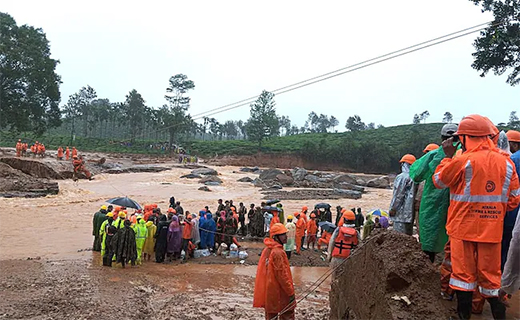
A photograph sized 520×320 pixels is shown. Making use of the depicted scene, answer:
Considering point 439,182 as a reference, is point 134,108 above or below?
above

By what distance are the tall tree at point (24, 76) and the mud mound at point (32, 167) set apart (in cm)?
896

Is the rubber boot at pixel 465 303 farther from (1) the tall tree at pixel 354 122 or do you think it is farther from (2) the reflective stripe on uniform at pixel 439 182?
(1) the tall tree at pixel 354 122

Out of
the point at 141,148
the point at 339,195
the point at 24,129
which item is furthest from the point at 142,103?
the point at 339,195

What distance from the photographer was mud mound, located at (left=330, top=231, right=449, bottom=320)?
294 centimetres

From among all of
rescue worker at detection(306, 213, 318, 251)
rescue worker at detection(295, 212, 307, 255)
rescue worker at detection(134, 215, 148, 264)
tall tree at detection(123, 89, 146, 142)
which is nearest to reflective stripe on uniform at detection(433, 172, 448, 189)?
rescue worker at detection(134, 215, 148, 264)

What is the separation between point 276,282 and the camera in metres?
4.74

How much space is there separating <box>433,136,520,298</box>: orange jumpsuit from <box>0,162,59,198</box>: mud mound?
2474 cm

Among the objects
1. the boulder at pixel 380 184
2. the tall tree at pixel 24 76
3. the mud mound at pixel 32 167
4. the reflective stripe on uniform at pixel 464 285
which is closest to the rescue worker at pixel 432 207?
the reflective stripe on uniform at pixel 464 285

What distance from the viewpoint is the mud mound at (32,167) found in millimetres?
28391

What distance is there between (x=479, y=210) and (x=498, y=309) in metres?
0.78

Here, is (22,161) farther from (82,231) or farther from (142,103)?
(142,103)

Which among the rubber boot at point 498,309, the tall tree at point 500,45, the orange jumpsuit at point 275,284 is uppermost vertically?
the tall tree at point 500,45

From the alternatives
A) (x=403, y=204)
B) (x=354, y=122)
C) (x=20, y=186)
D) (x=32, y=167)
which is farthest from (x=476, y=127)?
(x=354, y=122)

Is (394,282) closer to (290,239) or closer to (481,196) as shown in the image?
(481,196)
